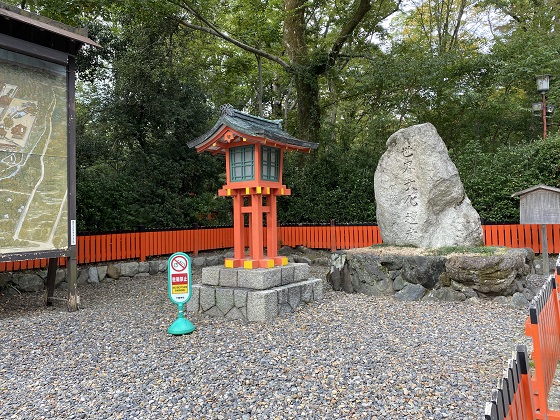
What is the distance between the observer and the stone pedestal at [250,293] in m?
6.11

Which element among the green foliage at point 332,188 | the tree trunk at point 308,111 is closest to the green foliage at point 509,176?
the green foliage at point 332,188

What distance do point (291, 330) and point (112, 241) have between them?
22.0 feet

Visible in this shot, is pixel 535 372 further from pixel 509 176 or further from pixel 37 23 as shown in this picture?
pixel 509 176

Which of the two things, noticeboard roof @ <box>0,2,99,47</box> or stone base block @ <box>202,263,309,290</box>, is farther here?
stone base block @ <box>202,263,309,290</box>

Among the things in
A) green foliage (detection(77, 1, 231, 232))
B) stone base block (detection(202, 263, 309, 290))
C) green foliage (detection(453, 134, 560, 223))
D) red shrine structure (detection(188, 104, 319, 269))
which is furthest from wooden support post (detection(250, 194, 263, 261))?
green foliage (detection(453, 134, 560, 223))

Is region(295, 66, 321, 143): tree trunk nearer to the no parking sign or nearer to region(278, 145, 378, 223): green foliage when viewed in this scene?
region(278, 145, 378, 223): green foliage

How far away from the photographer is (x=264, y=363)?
4.24 meters

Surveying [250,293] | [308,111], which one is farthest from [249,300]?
[308,111]

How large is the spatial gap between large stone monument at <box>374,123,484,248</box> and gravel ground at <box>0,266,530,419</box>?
1685 millimetres

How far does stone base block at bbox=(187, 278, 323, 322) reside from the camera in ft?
19.9

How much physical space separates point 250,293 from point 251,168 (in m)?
2.17

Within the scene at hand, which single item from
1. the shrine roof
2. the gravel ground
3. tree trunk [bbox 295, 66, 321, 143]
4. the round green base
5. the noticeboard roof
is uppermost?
tree trunk [bbox 295, 66, 321, 143]

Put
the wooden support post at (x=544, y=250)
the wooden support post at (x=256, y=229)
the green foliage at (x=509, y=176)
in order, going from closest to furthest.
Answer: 1. the wooden support post at (x=256, y=229)
2. the wooden support post at (x=544, y=250)
3. the green foliage at (x=509, y=176)

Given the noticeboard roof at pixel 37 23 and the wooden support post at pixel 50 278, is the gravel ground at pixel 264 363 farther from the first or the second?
the noticeboard roof at pixel 37 23
